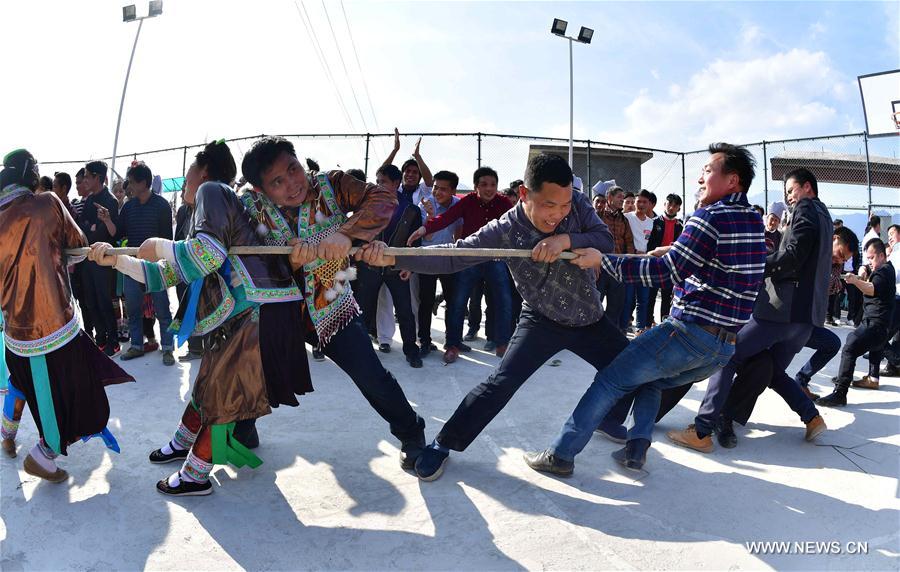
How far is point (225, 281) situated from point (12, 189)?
1.31 metres

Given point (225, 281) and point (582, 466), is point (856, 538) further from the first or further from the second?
point (225, 281)

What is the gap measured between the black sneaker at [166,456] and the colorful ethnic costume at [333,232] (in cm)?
105

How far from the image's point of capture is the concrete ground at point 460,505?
235cm

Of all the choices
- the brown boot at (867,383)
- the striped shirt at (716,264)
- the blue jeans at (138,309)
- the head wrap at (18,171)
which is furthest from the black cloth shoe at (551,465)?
the blue jeans at (138,309)

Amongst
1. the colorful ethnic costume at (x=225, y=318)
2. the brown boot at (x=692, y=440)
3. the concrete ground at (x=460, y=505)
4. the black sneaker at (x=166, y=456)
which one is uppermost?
the colorful ethnic costume at (x=225, y=318)

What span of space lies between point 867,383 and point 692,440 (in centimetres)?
251

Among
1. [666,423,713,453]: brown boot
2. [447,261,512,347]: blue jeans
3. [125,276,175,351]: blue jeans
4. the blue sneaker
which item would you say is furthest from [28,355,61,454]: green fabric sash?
[666,423,713,453]: brown boot

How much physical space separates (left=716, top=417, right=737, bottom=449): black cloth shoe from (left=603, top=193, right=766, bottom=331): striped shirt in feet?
3.51

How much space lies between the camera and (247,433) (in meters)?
3.31

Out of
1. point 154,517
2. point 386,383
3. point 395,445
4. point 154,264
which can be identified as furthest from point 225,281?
point 395,445

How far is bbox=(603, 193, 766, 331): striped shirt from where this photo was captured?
8.91 ft

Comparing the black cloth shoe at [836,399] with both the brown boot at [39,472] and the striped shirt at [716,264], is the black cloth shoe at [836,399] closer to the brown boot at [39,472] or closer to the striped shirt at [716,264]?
the striped shirt at [716,264]

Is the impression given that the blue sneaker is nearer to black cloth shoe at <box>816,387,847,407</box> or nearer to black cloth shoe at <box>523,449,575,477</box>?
black cloth shoe at <box>523,449,575,477</box>

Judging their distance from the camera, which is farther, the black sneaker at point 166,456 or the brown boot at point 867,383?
the brown boot at point 867,383
